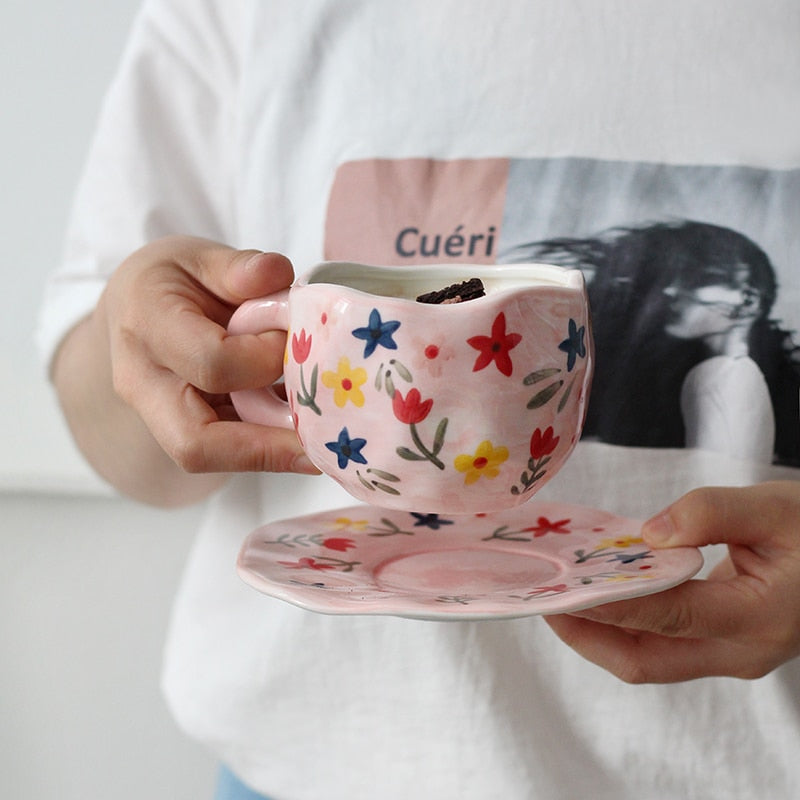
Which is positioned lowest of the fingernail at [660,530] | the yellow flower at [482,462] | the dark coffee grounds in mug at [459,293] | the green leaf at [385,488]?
the fingernail at [660,530]

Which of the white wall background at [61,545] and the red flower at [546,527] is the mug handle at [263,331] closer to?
the red flower at [546,527]

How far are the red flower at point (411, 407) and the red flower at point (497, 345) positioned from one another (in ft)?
0.07

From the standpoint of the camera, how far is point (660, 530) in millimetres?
377

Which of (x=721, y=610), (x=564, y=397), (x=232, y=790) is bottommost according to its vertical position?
(x=232, y=790)

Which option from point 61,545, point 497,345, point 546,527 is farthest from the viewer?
point 61,545

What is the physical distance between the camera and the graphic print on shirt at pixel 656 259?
0.47 metres

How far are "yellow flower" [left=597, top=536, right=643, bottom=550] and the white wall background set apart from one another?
1.97 feet

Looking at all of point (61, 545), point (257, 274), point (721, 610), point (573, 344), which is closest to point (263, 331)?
point (257, 274)

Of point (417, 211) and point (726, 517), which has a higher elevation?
point (417, 211)

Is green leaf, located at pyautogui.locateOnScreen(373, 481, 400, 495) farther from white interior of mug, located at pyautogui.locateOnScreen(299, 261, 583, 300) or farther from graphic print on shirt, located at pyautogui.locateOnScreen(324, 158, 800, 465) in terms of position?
graphic print on shirt, located at pyautogui.locateOnScreen(324, 158, 800, 465)

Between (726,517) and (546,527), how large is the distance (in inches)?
3.2

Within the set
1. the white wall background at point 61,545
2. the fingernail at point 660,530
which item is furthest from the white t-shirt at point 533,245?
the white wall background at point 61,545

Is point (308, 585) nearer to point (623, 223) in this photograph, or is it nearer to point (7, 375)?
point (623, 223)

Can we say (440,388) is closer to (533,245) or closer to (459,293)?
(459,293)
